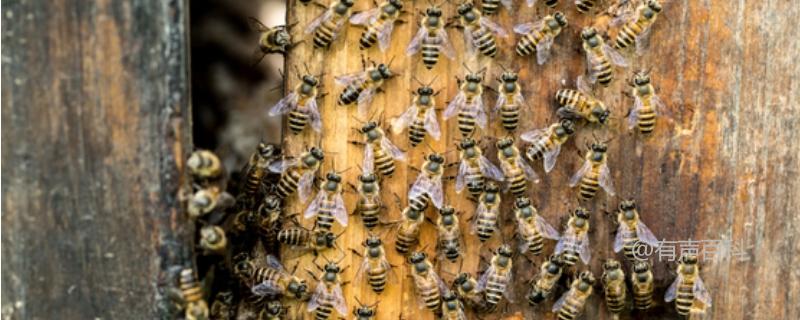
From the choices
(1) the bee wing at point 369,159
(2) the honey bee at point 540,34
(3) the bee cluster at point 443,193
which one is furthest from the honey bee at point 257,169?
(2) the honey bee at point 540,34

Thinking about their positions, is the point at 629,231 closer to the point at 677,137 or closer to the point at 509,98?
the point at 677,137

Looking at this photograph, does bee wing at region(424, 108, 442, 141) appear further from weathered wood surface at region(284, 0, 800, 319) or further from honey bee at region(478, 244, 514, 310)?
honey bee at region(478, 244, 514, 310)

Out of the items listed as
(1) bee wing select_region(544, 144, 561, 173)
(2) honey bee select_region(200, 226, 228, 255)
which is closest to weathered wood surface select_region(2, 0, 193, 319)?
(2) honey bee select_region(200, 226, 228, 255)

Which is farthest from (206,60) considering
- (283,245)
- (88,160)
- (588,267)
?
(588,267)

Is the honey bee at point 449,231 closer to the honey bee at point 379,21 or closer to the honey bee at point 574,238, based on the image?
the honey bee at point 574,238

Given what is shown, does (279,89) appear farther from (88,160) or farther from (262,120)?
(88,160)
